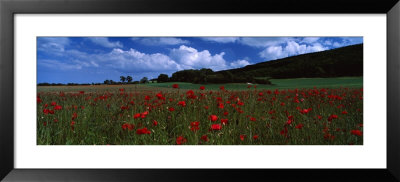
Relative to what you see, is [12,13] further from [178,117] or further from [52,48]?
[178,117]

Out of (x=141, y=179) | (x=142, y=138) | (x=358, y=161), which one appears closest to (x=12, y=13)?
(x=142, y=138)

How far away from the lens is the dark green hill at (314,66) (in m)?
2.85

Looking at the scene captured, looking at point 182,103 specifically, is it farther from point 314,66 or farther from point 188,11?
point 314,66

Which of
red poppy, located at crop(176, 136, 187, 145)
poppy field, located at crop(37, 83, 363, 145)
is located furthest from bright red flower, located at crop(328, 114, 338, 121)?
red poppy, located at crop(176, 136, 187, 145)

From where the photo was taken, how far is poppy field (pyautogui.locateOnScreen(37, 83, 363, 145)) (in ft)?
9.14

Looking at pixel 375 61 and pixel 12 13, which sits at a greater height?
pixel 12 13

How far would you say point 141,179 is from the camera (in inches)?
104

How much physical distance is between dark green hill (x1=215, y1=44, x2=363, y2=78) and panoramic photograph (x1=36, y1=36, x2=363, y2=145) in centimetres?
1

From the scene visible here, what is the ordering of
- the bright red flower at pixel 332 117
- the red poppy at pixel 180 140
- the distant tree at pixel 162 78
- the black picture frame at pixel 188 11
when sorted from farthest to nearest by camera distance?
the distant tree at pixel 162 78, the bright red flower at pixel 332 117, the red poppy at pixel 180 140, the black picture frame at pixel 188 11

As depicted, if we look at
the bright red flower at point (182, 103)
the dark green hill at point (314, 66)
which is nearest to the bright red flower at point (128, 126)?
the bright red flower at point (182, 103)

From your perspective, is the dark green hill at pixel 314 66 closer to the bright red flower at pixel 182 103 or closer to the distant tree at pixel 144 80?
the bright red flower at pixel 182 103

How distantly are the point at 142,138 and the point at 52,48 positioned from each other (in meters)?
1.32

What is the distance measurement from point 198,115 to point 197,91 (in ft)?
0.89

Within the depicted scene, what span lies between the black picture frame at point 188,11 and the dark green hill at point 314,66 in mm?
311
